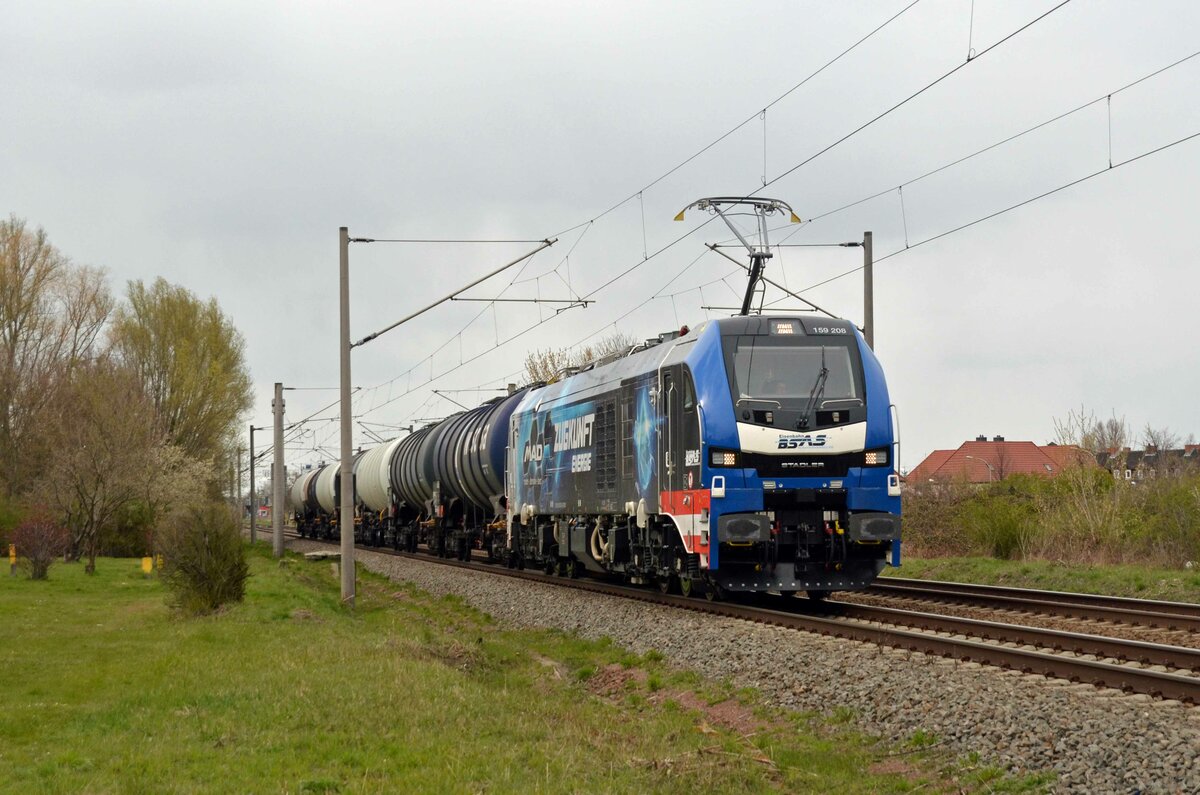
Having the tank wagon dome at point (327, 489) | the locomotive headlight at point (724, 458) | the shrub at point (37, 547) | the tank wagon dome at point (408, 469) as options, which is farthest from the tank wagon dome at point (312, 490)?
the locomotive headlight at point (724, 458)

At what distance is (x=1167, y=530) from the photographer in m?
24.4

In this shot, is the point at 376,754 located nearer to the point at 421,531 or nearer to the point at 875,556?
the point at 875,556

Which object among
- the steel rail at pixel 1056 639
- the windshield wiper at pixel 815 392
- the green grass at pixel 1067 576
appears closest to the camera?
the steel rail at pixel 1056 639

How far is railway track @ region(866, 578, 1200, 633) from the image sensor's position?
14422 millimetres

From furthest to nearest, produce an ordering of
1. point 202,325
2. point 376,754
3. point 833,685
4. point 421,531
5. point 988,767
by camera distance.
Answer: point 202,325 < point 421,531 < point 833,685 < point 376,754 < point 988,767

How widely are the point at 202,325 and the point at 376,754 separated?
157 ft

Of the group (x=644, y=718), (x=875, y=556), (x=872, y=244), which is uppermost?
(x=872, y=244)

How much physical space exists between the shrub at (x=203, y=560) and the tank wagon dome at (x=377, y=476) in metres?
22.9

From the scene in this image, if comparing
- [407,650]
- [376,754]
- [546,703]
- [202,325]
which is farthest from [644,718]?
[202,325]

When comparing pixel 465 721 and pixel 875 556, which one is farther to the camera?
pixel 875 556

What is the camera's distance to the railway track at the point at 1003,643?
1005 centimetres

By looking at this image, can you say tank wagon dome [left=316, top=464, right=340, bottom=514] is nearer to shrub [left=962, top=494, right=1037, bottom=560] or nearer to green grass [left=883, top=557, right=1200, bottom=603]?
shrub [left=962, top=494, right=1037, bottom=560]

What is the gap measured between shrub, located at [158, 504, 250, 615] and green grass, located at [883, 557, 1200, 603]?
12620 mm

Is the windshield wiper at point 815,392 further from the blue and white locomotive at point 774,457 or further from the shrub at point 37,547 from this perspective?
the shrub at point 37,547
